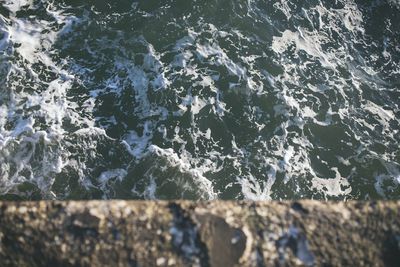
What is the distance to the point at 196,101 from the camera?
26.4ft

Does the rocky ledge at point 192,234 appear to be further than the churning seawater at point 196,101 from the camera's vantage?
No

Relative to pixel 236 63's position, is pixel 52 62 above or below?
below

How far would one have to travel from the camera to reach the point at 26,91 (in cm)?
749

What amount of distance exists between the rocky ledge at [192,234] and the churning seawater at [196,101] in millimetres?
3995

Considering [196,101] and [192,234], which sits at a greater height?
[192,234]

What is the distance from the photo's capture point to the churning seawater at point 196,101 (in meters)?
6.88

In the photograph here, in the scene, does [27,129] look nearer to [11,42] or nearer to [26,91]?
[26,91]

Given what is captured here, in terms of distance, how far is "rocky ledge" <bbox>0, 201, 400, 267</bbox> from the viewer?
2539 mm

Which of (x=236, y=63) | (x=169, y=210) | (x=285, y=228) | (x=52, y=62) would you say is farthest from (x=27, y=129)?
(x=285, y=228)

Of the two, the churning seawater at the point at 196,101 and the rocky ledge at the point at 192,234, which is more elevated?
the rocky ledge at the point at 192,234

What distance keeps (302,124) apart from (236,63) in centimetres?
205

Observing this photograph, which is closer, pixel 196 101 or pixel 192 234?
pixel 192 234

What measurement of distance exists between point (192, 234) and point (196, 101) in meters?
5.58

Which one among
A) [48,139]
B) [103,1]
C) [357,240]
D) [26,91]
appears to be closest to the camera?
[357,240]
